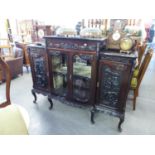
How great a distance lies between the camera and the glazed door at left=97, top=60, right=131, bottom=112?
1.62 meters

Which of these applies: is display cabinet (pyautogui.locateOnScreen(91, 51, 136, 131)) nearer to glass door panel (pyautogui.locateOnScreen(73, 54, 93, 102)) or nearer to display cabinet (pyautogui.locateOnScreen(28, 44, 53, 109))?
glass door panel (pyautogui.locateOnScreen(73, 54, 93, 102))

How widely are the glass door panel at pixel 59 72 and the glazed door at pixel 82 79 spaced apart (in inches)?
7.3

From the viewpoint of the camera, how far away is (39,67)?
7.50 feet

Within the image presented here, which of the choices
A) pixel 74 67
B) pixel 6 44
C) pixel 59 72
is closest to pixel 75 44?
pixel 74 67

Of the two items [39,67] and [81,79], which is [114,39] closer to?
[81,79]

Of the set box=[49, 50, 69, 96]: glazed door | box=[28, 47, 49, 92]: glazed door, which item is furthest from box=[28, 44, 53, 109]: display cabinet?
box=[49, 50, 69, 96]: glazed door

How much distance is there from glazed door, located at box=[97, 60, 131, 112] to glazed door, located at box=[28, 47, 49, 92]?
37.0 inches

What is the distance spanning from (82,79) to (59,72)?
428 mm

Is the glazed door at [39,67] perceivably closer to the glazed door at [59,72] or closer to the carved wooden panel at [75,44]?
the glazed door at [59,72]

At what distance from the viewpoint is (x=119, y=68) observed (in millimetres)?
1613

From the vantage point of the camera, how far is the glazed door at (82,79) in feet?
6.12
